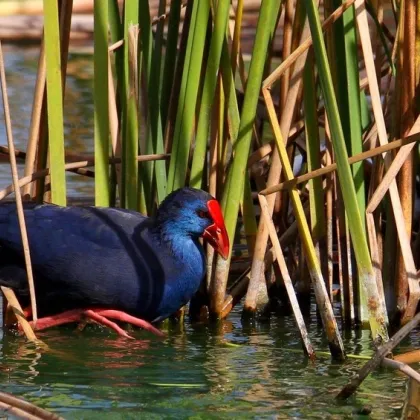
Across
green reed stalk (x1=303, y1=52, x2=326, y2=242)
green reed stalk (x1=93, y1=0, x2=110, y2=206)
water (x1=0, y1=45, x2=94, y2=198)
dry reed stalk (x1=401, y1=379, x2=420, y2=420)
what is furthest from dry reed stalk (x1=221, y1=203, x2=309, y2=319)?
water (x1=0, y1=45, x2=94, y2=198)

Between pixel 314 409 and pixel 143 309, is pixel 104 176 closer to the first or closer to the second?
pixel 143 309

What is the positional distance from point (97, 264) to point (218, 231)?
441 millimetres

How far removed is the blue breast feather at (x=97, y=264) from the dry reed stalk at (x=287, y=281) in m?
0.51

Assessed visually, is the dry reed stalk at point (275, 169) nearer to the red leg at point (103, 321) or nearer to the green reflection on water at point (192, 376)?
the green reflection on water at point (192, 376)

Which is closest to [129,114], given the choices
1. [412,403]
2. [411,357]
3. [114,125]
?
[114,125]

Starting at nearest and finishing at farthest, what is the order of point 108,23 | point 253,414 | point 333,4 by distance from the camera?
point 253,414 → point 333,4 → point 108,23

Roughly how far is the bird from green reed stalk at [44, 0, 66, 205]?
29 cm

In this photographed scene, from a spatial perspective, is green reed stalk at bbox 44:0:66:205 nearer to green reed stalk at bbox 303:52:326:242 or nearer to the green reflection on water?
the green reflection on water

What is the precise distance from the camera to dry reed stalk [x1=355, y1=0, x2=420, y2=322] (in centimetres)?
366

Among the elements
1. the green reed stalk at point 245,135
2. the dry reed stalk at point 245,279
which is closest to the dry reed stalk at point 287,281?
the green reed stalk at point 245,135

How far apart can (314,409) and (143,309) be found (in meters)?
1.03

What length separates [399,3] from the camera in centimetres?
392

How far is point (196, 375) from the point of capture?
3.55 metres

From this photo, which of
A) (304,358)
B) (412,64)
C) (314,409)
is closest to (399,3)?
(412,64)
